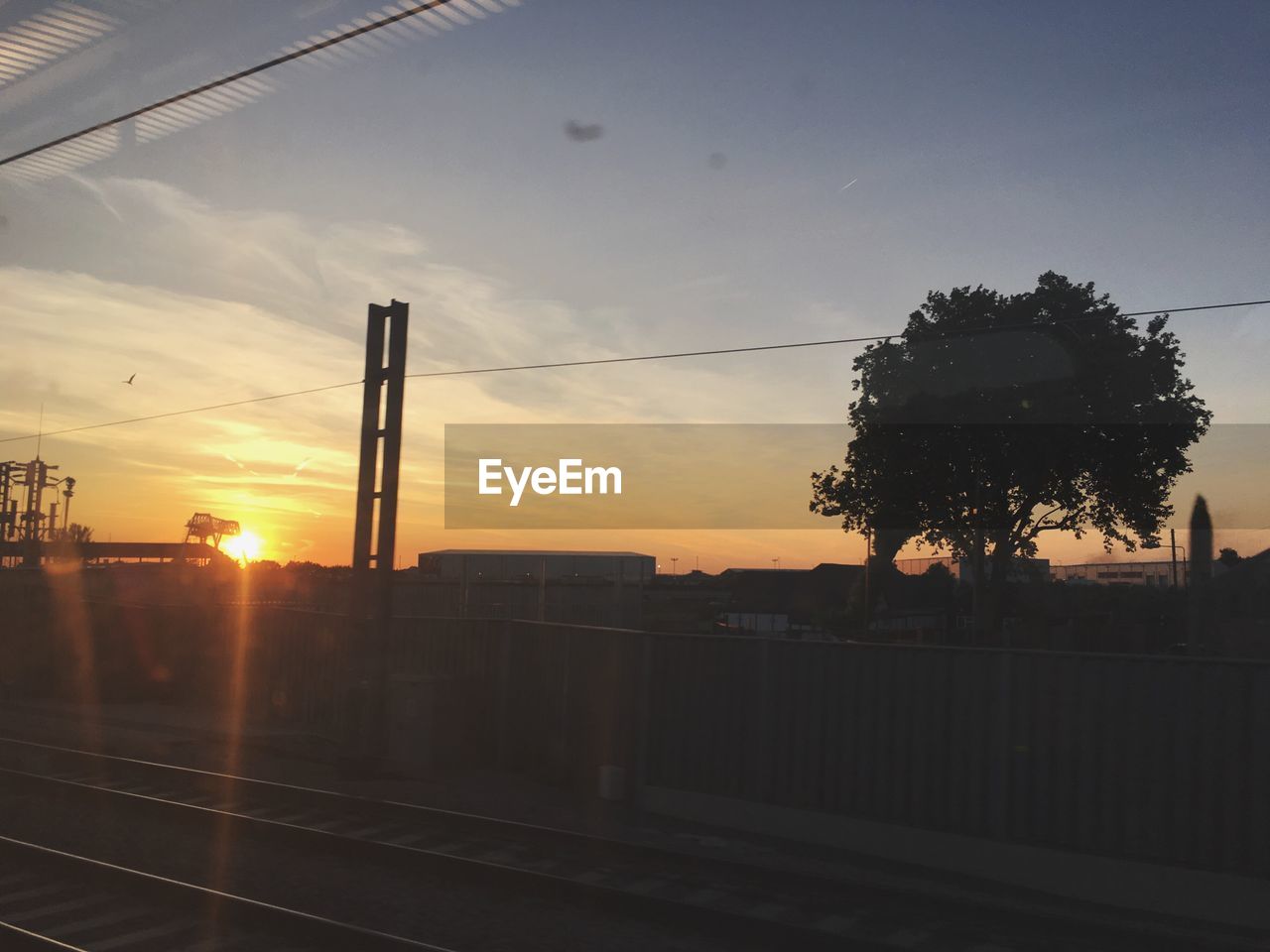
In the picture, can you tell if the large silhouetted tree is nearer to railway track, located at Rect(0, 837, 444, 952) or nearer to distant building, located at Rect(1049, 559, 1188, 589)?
distant building, located at Rect(1049, 559, 1188, 589)

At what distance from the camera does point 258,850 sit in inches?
416

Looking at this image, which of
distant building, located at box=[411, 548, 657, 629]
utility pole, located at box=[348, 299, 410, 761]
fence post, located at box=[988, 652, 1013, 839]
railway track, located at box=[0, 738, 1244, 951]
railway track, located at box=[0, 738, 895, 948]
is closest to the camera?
railway track, located at box=[0, 738, 1244, 951]

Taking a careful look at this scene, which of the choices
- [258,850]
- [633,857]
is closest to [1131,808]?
[633,857]

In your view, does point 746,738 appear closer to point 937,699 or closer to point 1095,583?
point 937,699

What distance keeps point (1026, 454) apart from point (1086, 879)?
1153 inches

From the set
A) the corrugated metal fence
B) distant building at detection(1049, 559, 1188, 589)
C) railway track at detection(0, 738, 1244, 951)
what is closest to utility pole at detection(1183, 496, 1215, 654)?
distant building at detection(1049, 559, 1188, 589)

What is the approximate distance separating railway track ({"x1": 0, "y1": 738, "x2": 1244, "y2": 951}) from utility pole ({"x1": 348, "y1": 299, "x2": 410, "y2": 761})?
170 centimetres

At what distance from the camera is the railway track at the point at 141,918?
741 cm

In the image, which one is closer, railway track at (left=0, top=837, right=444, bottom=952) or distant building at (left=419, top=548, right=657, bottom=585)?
railway track at (left=0, top=837, right=444, bottom=952)

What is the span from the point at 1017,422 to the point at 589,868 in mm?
30568

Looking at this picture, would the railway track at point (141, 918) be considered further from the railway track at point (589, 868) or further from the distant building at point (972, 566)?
the distant building at point (972, 566)

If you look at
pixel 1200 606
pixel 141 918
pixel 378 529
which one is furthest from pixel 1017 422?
pixel 141 918

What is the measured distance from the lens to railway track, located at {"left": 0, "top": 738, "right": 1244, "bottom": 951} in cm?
795

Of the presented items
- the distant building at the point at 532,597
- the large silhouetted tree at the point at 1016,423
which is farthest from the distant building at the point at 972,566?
the distant building at the point at 532,597
